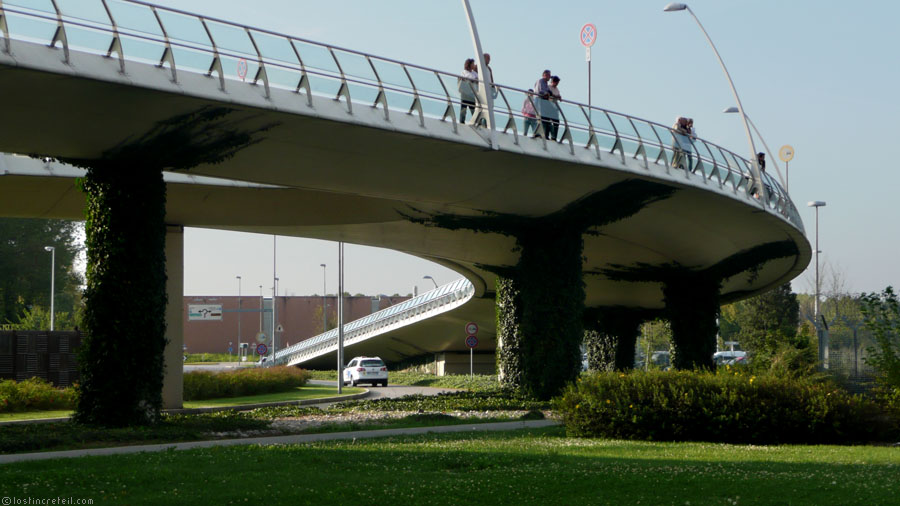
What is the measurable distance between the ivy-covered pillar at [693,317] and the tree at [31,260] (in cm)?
5337

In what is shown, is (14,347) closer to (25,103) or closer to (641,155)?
(25,103)

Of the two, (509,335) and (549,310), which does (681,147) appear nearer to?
(549,310)

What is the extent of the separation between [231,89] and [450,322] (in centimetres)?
4167

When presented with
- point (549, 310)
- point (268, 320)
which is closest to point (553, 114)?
point (549, 310)

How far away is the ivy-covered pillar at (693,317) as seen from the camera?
1607 inches

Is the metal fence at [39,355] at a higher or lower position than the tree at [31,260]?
lower

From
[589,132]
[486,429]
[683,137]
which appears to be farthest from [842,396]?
[683,137]

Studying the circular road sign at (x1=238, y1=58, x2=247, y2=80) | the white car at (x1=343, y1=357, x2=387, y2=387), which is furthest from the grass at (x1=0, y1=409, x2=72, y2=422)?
the white car at (x1=343, y1=357, x2=387, y2=387)

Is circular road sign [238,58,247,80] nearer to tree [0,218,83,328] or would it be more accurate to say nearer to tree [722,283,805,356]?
tree [722,283,805,356]

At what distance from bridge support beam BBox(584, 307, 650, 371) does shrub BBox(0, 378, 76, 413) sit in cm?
2821

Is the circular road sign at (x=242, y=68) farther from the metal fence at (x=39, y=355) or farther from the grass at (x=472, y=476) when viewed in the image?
the metal fence at (x=39, y=355)

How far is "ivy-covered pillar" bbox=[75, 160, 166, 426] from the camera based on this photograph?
19812 millimetres

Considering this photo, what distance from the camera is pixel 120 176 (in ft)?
67.2

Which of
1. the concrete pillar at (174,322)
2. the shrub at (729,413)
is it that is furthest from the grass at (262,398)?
the shrub at (729,413)
